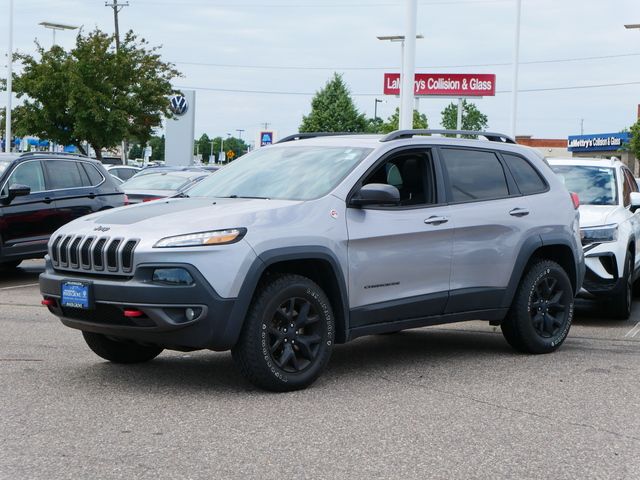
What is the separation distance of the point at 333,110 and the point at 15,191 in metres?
87.6

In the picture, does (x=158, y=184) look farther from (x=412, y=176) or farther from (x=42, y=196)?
(x=412, y=176)

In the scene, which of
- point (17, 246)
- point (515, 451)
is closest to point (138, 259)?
point (515, 451)

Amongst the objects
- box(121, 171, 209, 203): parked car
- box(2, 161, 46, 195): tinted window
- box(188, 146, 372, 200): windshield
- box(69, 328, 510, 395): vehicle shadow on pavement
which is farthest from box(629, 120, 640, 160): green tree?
box(188, 146, 372, 200): windshield

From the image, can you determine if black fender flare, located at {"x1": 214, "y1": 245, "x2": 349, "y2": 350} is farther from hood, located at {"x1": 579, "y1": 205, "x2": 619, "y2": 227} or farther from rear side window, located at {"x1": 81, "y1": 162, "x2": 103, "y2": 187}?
rear side window, located at {"x1": 81, "y1": 162, "x2": 103, "y2": 187}

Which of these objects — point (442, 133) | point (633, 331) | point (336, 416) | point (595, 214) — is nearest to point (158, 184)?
point (595, 214)

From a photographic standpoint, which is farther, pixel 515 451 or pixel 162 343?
pixel 162 343

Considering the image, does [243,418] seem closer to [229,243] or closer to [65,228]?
[229,243]

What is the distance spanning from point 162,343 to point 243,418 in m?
0.84

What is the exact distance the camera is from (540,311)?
8633 millimetres

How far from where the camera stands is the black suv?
1397 centimetres

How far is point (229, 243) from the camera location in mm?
6457

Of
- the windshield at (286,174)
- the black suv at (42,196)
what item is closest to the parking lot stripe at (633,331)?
the windshield at (286,174)

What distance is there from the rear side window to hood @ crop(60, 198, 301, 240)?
8.47 metres

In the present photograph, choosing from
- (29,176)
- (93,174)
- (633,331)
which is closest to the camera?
(633,331)
